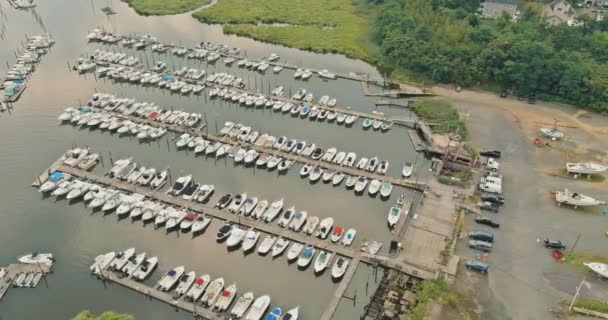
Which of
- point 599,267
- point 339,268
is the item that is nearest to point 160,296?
point 339,268

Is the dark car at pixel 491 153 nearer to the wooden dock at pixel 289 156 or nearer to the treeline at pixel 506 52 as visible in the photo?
the wooden dock at pixel 289 156

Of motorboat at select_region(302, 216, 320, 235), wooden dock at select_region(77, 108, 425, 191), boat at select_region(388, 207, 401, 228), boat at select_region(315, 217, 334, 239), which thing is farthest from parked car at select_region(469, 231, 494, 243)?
motorboat at select_region(302, 216, 320, 235)

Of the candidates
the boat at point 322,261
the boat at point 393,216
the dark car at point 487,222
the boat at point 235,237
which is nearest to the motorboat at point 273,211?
the boat at point 235,237

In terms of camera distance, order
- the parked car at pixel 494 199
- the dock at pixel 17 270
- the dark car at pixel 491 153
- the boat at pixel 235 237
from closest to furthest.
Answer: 1. the dock at pixel 17 270
2. the boat at pixel 235 237
3. the parked car at pixel 494 199
4. the dark car at pixel 491 153

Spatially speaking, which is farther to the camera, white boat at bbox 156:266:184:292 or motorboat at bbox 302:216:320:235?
motorboat at bbox 302:216:320:235

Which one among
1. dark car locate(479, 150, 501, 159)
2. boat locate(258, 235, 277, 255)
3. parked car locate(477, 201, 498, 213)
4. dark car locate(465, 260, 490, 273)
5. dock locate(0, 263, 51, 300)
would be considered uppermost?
dark car locate(479, 150, 501, 159)

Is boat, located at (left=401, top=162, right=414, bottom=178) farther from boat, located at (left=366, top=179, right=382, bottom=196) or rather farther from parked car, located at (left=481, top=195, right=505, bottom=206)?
parked car, located at (left=481, top=195, right=505, bottom=206)
